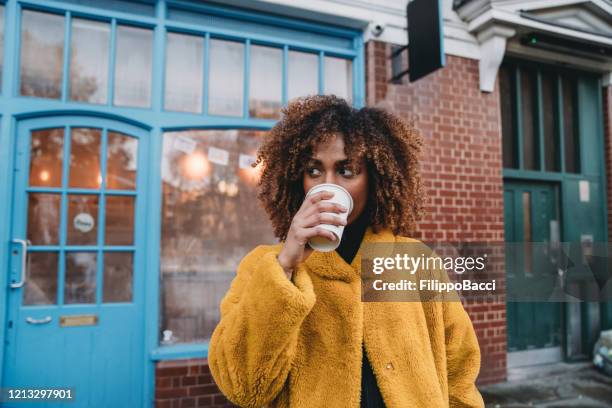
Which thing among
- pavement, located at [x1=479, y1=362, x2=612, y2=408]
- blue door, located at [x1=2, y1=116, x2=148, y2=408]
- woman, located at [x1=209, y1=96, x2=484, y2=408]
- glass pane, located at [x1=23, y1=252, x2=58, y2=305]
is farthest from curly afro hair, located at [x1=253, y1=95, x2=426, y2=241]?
pavement, located at [x1=479, y1=362, x2=612, y2=408]

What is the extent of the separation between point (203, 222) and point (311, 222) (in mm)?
2803

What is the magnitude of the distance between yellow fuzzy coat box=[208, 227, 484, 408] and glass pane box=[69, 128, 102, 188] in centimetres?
260

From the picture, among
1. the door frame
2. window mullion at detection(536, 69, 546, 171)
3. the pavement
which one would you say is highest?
window mullion at detection(536, 69, 546, 171)

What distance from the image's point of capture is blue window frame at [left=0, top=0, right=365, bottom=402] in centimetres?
334

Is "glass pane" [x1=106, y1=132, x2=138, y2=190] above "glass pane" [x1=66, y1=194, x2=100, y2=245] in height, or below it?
above

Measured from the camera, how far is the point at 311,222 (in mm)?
1180

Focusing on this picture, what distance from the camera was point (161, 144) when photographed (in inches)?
145

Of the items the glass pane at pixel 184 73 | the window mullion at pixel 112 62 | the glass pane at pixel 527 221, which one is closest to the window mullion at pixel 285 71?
the glass pane at pixel 184 73

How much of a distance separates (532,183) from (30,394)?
5.68 meters

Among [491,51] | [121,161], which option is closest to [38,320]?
[121,161]

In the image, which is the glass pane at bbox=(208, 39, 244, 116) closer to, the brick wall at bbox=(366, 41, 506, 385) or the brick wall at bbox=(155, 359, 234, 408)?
the brick wall at bbox=(366, 41, 506, 385)

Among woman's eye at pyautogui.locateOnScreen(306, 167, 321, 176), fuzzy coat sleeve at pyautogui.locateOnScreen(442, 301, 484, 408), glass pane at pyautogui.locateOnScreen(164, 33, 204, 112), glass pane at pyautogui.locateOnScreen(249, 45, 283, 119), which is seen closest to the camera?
woman's eye at pyautogui.locateOnScreen(306, 167, 321, 176)

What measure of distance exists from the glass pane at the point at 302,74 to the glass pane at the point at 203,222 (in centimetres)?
65

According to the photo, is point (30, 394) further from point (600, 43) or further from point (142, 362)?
point (600, 43)
